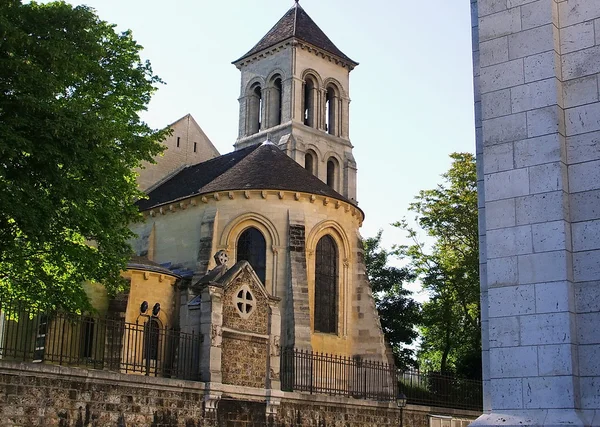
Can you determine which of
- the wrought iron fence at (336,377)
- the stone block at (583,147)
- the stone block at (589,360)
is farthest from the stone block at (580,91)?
the wrought iron fence at (336,377)

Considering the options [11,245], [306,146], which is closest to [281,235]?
[11,245]

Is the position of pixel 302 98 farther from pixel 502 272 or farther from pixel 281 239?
pixel 502 272

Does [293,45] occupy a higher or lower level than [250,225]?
higher

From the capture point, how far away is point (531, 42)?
8.27m

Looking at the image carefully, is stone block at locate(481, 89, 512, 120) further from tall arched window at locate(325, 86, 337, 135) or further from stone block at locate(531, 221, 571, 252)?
tall arched window at locate(325, 86, 337, 135)

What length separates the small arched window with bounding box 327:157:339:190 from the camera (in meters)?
49.9

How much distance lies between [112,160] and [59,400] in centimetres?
538

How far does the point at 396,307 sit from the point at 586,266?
3265cm

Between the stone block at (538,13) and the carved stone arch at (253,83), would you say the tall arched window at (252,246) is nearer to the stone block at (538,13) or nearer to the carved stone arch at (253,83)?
the stone block at (538,13)

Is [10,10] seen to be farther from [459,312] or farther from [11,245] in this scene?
[459,312]

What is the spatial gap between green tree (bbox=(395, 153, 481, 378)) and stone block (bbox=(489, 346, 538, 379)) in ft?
96.8

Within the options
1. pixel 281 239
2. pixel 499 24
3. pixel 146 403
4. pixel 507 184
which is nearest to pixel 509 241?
pixel 507 184

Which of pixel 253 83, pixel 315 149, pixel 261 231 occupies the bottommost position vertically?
pixel 261 231

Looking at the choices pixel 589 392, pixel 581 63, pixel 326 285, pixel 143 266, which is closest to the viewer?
pixel 589 392
